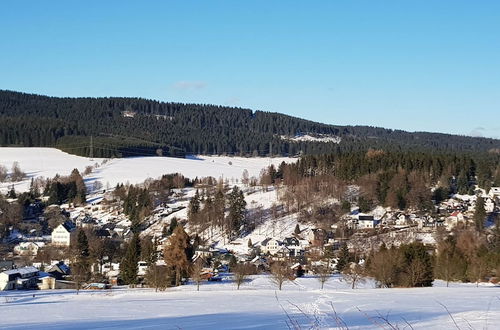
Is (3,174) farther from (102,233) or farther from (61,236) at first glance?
(102,233)

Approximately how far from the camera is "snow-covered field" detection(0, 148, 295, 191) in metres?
93.6

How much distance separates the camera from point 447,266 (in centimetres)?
3328

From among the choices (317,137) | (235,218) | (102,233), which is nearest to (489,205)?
(235,218)

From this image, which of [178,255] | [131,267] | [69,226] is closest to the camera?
[131,267]

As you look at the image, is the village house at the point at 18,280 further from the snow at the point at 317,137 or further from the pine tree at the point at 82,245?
the snow at the point at 317,137

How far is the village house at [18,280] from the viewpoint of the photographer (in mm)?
35219

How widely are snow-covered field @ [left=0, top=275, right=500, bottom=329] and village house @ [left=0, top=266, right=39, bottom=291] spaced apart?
8.52 metres

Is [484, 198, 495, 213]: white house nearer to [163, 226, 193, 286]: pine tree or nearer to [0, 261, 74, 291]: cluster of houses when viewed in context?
[163, 226, 193, 286]: pine tree

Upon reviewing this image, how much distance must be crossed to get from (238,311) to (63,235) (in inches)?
1679

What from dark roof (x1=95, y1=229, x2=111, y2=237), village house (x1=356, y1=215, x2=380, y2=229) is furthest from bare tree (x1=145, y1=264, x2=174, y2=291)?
village house (x1=356, y1=215, x2=380, y2=229)

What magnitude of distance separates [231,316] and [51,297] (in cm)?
1383

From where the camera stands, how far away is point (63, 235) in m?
56.7

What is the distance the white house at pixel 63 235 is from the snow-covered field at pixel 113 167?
29562 millimetres

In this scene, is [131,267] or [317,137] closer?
[131,267]
